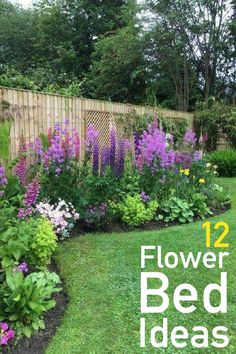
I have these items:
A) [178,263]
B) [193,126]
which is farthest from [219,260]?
[193,126]

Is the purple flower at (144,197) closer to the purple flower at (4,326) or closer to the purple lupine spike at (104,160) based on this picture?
the purple lupine spike at (104,160)

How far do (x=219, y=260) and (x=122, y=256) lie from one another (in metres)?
0.95

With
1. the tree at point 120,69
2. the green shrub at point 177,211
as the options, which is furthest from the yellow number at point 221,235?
the tree at point 120,69

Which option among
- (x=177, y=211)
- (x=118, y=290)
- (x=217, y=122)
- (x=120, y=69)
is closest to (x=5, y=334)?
(x=118, y=290)

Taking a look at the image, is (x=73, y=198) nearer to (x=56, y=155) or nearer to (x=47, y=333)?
(x=56, y=155)

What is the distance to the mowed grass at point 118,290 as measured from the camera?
2.68 m

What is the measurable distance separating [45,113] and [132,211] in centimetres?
180

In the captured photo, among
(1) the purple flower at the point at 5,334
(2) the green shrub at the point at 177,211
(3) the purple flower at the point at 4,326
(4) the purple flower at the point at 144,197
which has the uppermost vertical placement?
(4) the purple flower at the point at 144,197

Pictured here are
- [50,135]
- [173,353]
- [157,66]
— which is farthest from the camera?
[157,66]

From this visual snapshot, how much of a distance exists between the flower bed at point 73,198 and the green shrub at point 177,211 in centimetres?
1

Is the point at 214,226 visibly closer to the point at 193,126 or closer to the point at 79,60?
the point at 193,126

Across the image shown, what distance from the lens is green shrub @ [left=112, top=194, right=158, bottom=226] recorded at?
5.19 meters

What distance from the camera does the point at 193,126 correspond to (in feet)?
42.9

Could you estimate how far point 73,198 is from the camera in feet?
16.2
